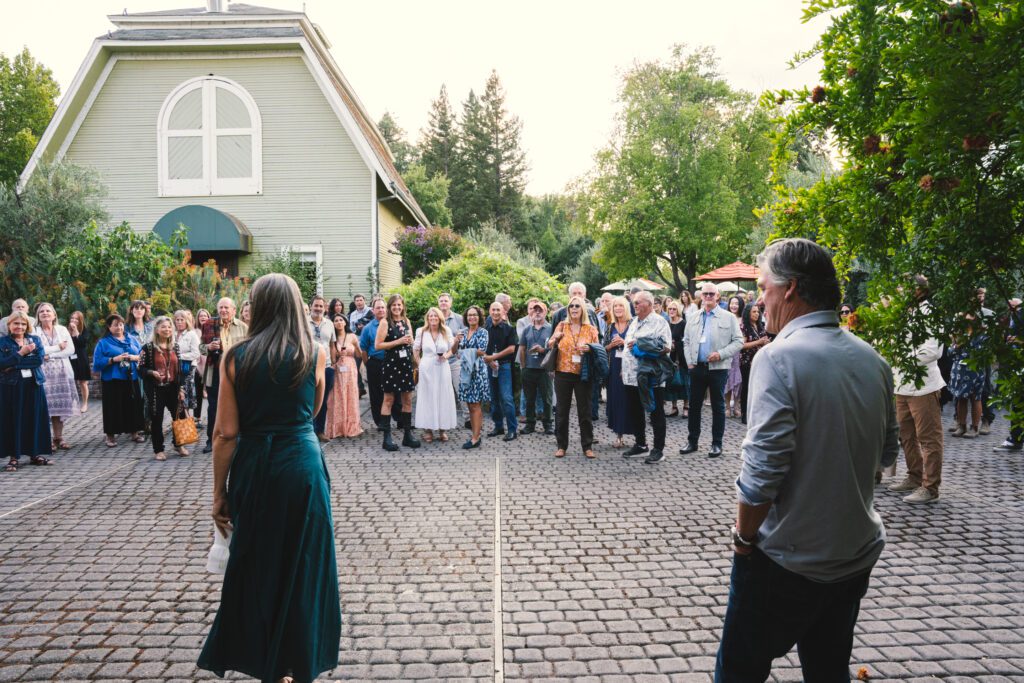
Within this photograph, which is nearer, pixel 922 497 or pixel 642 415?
pixel 922 497

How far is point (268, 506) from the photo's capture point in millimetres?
3369

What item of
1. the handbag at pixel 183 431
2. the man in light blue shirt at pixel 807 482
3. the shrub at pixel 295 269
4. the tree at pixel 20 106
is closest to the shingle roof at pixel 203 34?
the shrub at pixel 295 269

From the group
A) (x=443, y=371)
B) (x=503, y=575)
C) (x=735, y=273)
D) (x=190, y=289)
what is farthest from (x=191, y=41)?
(x=503, y=575)

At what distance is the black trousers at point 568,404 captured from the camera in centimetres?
970

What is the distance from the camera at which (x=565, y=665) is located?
389 cm

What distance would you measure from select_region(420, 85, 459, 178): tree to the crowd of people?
56.9 m

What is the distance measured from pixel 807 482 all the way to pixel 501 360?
886 cm

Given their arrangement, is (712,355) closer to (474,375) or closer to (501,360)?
(501,360)

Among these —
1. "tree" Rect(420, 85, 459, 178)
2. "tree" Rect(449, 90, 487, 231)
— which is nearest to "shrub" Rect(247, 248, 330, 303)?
"tree" Rect(449, 90, 487, 231)

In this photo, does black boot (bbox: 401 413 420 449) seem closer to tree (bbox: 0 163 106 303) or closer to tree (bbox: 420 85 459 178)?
tree (bbox: 0 163 106 303)

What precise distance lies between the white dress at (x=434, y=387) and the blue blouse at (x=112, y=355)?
431 centimetres

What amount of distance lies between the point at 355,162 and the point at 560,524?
1683 cm

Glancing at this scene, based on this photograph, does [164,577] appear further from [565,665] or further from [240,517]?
[565,665]

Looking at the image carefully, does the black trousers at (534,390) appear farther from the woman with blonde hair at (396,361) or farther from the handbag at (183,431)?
the handbag at (183,431)
